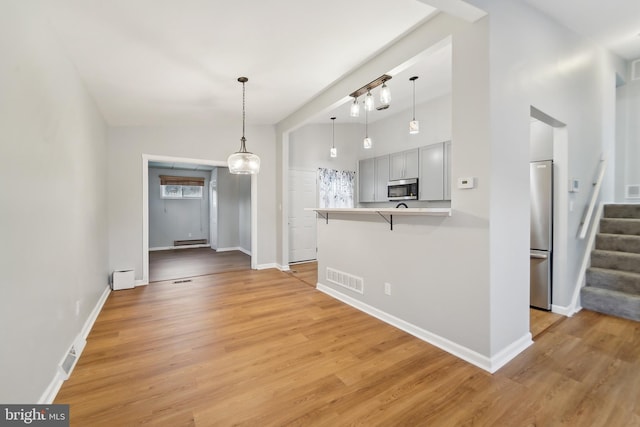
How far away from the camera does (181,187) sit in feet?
28.2

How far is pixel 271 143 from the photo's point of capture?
5648 mm

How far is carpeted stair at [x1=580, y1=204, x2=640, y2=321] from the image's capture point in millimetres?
3018

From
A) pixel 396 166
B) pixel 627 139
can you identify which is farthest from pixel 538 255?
pixel 627 139

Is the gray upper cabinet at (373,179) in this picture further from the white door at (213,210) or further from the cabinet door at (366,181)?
the white door at (213,210)

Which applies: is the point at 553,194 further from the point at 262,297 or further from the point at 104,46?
the point at 104,46

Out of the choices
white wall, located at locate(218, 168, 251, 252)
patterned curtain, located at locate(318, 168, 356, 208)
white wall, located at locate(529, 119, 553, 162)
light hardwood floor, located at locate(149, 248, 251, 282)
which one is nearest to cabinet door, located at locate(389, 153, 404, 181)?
patterned curtain, located at locate(318, 168, 356, 208)

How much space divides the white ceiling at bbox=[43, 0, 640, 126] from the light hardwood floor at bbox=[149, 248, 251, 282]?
2890mm

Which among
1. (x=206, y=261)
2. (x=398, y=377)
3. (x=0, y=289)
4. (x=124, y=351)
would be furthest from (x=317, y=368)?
(x=206, y=261)

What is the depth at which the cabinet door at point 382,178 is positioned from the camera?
5.88 metres

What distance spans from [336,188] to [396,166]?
1528mm

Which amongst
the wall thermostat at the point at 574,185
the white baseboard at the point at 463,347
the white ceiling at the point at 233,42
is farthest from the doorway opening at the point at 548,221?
the white ceiling at the point at 233,42

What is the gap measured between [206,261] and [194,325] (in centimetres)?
378

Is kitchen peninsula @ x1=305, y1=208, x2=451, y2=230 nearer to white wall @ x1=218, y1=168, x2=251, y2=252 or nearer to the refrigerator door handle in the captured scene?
the refrigerator door handle

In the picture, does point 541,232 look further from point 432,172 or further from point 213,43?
point 213,43
